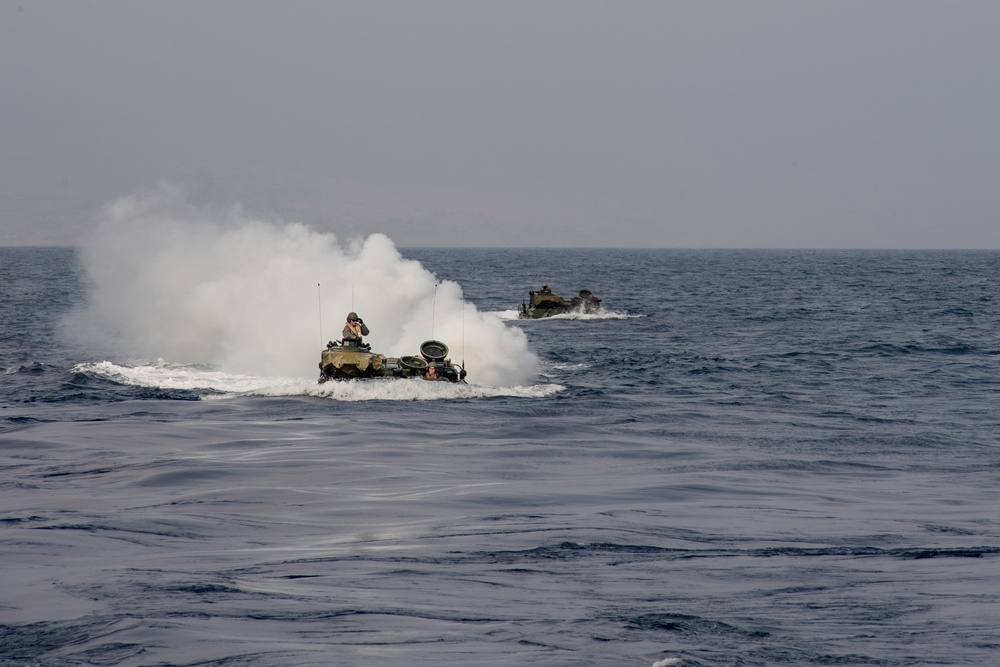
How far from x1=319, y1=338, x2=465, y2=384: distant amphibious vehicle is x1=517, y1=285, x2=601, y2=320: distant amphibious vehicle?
31823 mm

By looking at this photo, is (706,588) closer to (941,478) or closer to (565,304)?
(941,478)

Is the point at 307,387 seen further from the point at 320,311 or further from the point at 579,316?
the point at 579,316

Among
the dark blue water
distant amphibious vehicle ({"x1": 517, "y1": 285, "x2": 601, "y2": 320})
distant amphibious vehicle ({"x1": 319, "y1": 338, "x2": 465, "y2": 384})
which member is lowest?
the dark blue water

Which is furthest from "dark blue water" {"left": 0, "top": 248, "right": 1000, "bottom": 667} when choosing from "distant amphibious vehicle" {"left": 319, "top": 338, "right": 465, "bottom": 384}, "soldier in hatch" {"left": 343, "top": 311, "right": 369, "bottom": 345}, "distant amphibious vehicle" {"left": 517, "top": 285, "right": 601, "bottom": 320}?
"distant amphibious vehicle" {"left": 517, "top": 285, "right": 601, "bottom": 320}

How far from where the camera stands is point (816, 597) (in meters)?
14.3

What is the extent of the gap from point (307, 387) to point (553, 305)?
3450cm

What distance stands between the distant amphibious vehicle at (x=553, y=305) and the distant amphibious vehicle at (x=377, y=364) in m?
31.8

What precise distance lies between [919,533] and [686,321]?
45403mm

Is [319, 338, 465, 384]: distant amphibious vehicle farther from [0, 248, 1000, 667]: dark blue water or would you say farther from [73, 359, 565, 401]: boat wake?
[0, 248, 1000, 667]: dark blue water

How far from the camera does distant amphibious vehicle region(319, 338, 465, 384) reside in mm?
34406

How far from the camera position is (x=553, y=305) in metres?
67.9

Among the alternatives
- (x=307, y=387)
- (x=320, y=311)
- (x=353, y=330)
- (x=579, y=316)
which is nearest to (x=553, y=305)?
(x=579, y=316)

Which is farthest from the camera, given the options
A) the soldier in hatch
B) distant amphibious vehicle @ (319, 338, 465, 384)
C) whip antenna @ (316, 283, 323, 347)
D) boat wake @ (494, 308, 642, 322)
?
boat wake @ (494, 308, 642, 322)

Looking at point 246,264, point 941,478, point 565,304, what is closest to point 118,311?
point 246,264
